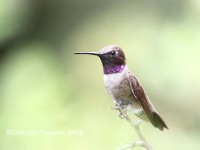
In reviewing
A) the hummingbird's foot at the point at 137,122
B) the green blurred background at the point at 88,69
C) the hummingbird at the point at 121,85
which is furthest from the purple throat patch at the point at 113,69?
the green blurred background at the point at 88,69

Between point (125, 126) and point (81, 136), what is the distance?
14 cm

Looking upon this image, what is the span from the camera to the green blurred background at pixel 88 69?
146cm

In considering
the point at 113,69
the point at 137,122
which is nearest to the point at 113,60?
the point at 113,69

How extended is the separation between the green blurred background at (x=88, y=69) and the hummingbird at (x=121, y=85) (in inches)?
14.6

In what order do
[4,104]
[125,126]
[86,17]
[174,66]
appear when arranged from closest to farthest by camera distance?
[125,126] < [174,66] < [4,104] < [86,17]

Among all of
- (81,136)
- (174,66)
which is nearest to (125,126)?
(81,136)

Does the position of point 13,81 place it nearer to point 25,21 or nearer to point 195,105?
point 25,21

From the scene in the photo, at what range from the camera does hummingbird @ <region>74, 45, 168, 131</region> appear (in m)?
0.94

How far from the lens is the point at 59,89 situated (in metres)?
1.65

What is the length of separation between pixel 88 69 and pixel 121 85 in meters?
0.60

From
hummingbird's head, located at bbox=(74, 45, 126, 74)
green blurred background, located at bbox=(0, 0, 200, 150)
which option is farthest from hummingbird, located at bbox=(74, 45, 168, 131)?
green blurred background, located at bbox=(0, 0, 200, 150)

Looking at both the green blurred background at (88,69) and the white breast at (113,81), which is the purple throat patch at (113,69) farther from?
the green blurred background at (88,69)

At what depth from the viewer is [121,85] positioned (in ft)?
3.10

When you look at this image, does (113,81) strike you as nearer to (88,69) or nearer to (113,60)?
(113,60)
